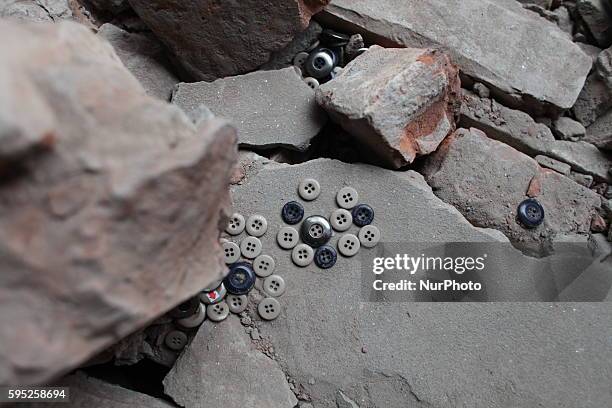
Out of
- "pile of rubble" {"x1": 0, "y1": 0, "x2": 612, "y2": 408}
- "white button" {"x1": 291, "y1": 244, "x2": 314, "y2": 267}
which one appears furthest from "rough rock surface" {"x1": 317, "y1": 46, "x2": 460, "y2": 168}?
"white button" {"x1": 291, "y1": 244, "x2": 314, "y2": 267}

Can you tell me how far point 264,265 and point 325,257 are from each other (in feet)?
0.59

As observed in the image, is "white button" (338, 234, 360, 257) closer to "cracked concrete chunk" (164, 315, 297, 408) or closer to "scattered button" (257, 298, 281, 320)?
"scattered button" (257, 298, 281, 320)

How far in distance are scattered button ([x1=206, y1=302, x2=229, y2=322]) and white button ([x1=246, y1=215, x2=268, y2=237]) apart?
225mm

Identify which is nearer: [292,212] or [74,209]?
[74,209]

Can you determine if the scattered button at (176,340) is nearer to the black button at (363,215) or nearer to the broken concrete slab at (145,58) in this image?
the black button at (363,215)

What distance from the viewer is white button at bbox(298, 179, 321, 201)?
1.91 meters

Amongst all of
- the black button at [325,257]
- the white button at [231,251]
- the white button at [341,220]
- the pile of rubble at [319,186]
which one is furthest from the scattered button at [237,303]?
the white button at [341,220]

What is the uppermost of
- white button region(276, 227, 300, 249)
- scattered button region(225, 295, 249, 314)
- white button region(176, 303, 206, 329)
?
white button region(276, 227, 300, 249)

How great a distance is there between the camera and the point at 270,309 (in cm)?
182

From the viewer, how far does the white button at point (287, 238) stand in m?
1.87

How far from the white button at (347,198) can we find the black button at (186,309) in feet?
1.66

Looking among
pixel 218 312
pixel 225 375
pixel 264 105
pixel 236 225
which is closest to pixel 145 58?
pixel 264 105

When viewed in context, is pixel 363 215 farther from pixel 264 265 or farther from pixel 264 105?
pixel 264 105

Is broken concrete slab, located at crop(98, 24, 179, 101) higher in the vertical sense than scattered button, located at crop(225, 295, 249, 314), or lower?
higher
